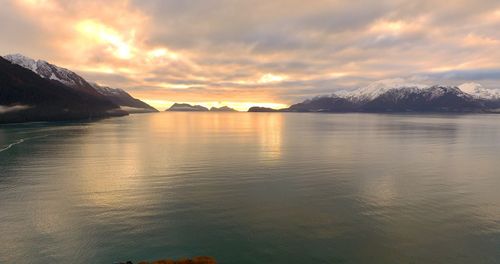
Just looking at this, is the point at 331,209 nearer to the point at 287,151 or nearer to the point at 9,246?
the point at 9,246

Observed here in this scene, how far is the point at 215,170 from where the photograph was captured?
68812 millimetres

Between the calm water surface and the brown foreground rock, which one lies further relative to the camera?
the calm water surface

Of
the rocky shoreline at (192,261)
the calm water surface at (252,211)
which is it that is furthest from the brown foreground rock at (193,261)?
the calm water surface at (252,211)

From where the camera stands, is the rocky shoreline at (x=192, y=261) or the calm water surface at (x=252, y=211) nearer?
the rocky shoreline at (x=192, y=261)

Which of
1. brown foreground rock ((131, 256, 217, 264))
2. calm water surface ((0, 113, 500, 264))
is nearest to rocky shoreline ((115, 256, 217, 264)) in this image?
brown foreground rock ((131, 256, 217, 264))

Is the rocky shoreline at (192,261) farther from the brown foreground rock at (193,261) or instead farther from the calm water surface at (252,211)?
the calm water surface at (252,211)

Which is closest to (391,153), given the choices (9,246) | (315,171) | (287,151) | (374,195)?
(287,151)

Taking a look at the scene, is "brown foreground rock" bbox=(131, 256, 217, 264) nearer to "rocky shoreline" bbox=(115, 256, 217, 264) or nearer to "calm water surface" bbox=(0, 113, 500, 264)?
"rocky shoreline" bbox=(115, 256, 217, 264)

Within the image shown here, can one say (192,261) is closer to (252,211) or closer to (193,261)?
(193,261)

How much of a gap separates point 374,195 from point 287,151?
48.1 metres

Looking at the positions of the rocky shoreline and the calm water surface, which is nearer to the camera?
the rocky shoreline

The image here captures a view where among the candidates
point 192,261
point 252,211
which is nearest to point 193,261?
point 192,261

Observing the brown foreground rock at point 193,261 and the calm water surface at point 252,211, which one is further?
the calm water surface at point 252,211

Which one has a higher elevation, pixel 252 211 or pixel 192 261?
pixel 192 261
